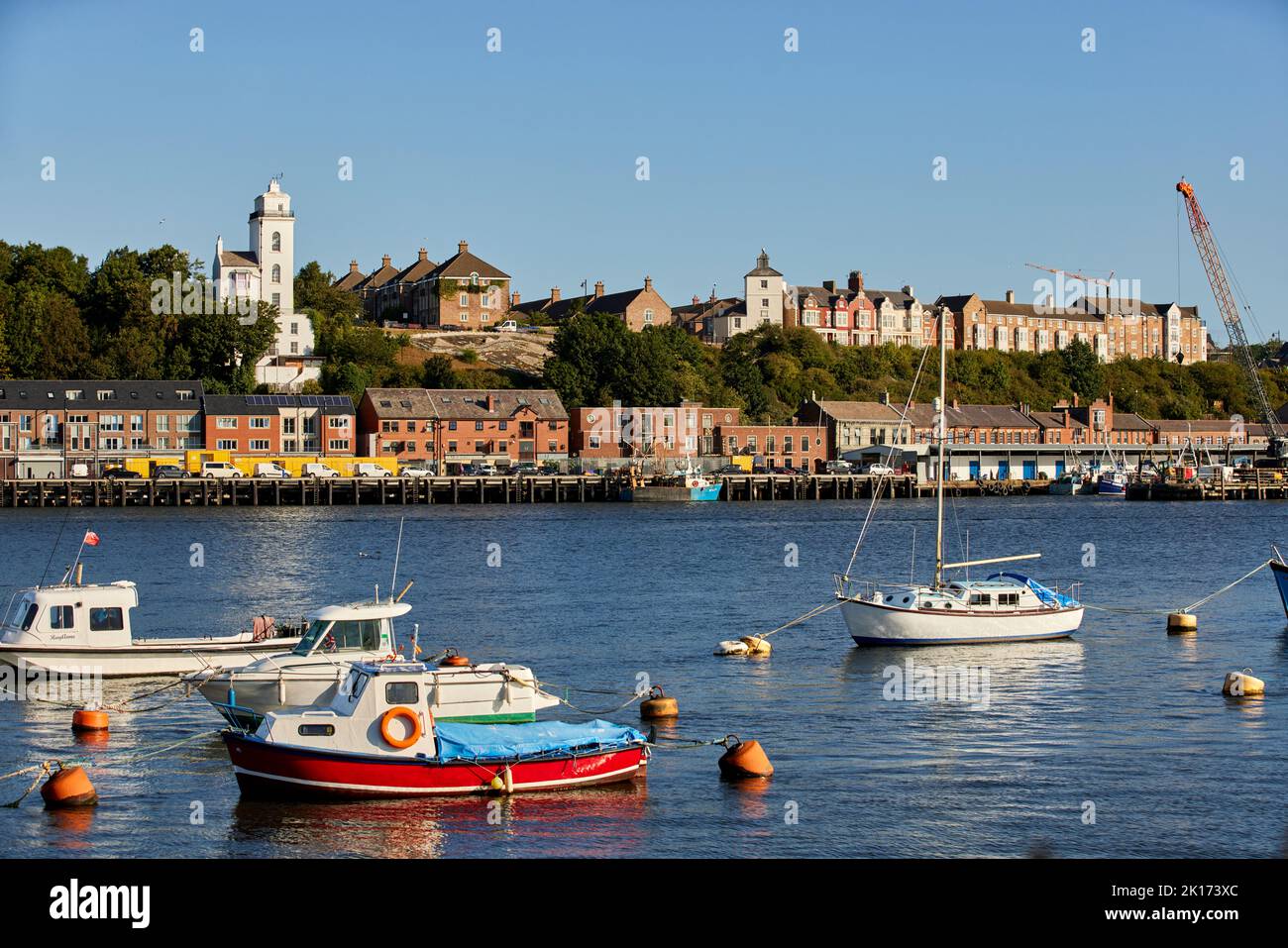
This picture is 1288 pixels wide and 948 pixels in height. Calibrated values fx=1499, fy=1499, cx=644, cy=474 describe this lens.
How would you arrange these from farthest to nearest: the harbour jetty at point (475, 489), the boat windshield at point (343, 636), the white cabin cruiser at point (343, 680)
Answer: the harbour jetty at point (475, 489) → the boat windshield at point (343, 636) → the white cabin cruiser at point (343, 680)

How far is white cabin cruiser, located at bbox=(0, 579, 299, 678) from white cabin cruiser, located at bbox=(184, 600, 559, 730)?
2239 mm

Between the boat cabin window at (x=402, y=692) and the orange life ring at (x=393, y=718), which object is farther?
the boat cabin window at (x=402, y=692)

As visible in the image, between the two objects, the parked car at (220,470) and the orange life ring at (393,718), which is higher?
the parked car at (220,470)

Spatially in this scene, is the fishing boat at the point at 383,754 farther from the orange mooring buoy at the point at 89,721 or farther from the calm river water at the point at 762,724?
the orange mooring buoy at the point at 89,721

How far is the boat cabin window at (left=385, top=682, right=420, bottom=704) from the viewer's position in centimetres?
2612

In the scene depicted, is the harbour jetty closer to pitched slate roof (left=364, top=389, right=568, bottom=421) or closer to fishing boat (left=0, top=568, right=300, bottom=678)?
pitched slate roof (left=364, top=389, right=568, bottom=421)

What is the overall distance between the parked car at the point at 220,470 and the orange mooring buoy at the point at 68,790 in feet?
335

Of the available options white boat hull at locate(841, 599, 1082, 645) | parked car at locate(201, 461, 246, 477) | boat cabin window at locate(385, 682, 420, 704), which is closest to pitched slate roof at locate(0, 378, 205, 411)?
parked car at locate(201, 461, 246, 477)

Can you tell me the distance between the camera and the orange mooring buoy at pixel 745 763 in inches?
1082

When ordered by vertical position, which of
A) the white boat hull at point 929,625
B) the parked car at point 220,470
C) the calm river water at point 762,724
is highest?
the parked car at point 220,470

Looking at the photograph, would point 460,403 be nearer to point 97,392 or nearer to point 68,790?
point 97,392

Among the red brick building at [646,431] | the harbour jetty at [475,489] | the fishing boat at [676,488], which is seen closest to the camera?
the harbour jetty at [475,489]

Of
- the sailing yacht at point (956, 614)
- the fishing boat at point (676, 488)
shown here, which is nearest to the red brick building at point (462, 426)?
the fishing boat at point (676, 488)
